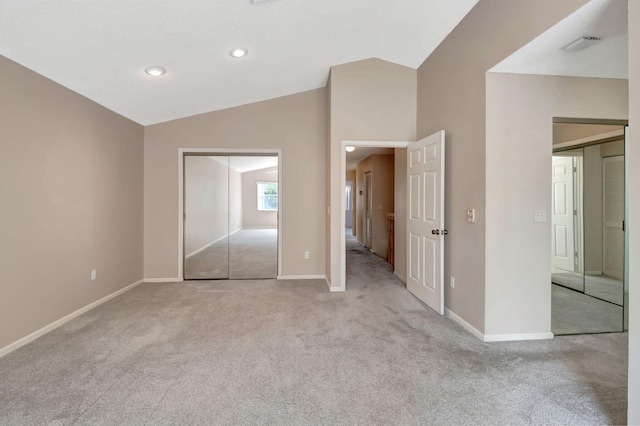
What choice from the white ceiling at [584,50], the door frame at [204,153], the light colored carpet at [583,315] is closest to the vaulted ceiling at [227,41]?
the white ceiling at [584,50]

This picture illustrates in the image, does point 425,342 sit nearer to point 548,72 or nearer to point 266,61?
point 548,72

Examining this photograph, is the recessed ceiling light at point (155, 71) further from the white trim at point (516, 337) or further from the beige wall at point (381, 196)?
the beige wall at point (381, 196)

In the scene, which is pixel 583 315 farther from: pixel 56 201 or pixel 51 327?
pixel 56 201

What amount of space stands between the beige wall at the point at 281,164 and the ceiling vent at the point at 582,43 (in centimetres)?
318

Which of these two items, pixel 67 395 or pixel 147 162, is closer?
pixel 67 395

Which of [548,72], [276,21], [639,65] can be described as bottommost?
[639,65]

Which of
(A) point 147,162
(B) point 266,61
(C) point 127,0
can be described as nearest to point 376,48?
(B) point 266,61

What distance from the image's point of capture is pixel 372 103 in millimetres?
4090

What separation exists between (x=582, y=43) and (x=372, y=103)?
7.45 feet

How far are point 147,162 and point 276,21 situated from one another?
3.13m

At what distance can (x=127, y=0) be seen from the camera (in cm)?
212

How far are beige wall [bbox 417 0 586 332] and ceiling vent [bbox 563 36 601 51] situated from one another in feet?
1.04

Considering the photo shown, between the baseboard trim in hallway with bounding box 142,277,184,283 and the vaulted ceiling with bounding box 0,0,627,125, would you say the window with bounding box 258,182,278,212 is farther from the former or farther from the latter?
the baseboard trim in hallway with bounding box 142,277,184,283

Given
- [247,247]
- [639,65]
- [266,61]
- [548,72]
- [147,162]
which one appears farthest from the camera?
[247,247]
